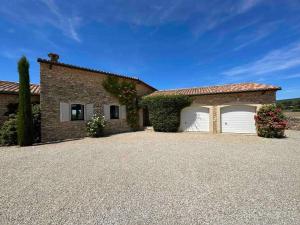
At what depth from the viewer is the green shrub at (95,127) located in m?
12.0

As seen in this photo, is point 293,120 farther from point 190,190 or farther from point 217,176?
point 190,190

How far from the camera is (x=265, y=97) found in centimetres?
1224

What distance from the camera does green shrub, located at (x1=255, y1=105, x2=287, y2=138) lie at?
36.4 ft

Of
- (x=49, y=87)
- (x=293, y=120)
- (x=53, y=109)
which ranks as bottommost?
(x=293, y=120)

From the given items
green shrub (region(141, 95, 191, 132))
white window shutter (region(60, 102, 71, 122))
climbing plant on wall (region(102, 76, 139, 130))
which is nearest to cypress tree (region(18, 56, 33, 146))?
white window shutter (region(60, 102, 71, 122))

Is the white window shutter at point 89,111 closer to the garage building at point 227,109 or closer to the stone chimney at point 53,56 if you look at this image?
the stone chimney at point 53,56

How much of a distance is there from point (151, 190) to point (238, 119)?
37.6ft

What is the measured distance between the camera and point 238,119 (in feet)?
43.0

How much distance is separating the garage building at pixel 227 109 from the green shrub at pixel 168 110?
2.04 ft

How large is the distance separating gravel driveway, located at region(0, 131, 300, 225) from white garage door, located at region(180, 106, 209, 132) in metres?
7.61

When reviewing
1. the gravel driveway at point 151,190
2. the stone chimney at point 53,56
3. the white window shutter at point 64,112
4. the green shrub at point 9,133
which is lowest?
the gravel driveway at point 151,190

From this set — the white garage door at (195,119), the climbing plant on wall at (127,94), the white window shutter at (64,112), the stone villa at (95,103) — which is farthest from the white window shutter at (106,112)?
the white garage door at (195,119)

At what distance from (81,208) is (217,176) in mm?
3481

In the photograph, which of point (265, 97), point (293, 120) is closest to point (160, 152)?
point (265, 97)
